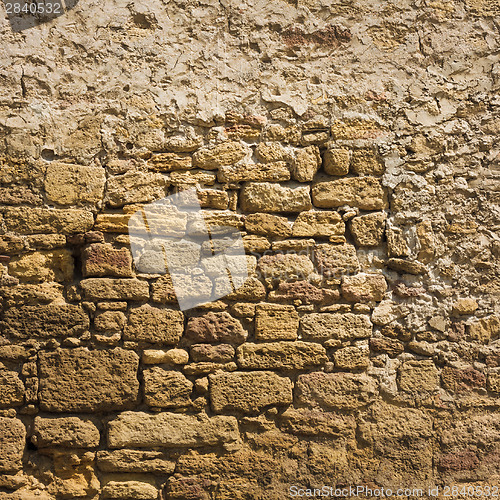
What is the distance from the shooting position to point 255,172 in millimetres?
2537

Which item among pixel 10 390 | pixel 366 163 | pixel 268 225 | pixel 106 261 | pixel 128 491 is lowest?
pixel 128 491

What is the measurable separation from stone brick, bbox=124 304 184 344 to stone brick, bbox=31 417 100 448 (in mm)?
469

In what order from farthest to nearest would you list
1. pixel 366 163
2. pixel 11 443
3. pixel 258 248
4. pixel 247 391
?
pixel 366 163
pixel 258 248
pixel 247 391
pixel 11 443

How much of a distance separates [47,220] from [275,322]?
1.26 meters

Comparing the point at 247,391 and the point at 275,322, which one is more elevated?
the point at 275,322

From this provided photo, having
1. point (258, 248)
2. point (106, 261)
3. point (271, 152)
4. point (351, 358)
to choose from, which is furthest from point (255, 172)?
point (351, 358)

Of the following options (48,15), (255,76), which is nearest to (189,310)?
(255,76)

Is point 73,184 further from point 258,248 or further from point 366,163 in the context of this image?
point 366,163

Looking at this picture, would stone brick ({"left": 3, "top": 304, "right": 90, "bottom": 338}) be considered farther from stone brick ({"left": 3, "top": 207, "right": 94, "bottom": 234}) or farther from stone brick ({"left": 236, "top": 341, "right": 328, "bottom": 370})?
stone brick ({"left": 236, "top": 341, "right": 328, "bottom": 370})

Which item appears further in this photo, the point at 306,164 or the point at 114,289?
the point at 306,164

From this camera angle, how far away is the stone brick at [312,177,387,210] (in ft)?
8.43

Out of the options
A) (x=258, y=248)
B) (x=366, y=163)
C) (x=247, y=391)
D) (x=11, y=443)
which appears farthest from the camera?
(x=366, y=163)

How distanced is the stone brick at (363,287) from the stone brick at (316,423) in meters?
0.60

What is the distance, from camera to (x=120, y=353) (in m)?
2.36
